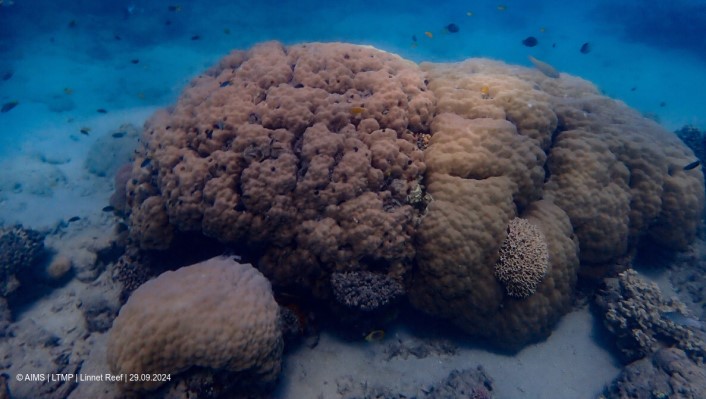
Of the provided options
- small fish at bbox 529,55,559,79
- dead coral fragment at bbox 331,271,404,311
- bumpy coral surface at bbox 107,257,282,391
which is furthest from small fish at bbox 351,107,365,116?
small fish at bbox 529,55,559,79

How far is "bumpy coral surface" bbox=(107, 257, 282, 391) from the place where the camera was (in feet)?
13.6

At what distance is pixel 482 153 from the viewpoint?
239 inches

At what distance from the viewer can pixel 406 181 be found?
5973 mm

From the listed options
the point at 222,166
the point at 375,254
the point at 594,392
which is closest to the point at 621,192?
the point at 594,392

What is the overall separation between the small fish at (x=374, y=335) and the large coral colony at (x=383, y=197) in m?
0.37

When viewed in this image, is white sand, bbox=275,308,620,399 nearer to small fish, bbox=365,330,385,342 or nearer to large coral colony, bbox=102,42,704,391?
small fish, bbox=365,330,385,342

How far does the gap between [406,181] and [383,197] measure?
0.54 meters

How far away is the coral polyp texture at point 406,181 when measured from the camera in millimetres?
5574

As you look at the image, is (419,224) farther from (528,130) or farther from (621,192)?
(621,192)

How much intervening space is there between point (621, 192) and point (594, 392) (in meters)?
3.61

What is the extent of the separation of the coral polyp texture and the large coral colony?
3cm

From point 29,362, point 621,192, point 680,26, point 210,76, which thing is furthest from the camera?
point 680,26

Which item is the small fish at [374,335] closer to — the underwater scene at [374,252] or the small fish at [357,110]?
the underwater scene at [374,252]

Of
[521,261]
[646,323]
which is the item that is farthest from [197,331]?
→ [646,323]
